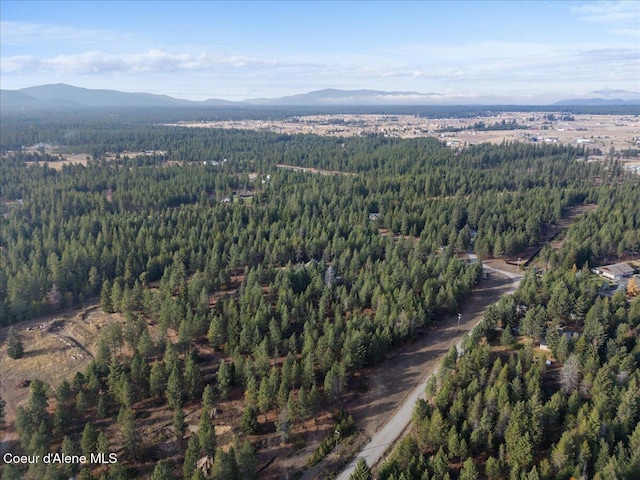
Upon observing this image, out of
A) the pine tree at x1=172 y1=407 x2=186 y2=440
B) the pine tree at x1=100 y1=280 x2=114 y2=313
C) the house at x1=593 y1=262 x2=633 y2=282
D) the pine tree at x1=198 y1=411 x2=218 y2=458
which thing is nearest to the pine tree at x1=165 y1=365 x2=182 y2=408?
the pine tree at x1=172 y1=407 x2=186 y2=440

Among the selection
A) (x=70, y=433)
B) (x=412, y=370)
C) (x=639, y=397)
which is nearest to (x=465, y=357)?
(x=412, y=370)

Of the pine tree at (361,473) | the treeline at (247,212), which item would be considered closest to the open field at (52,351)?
the treeline at (247,212)

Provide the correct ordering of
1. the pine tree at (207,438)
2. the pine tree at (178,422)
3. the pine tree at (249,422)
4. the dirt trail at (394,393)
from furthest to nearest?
the pine tree at (249,422) → the pine tree at (178,422) → the dirt trail at (394,393) → the pine tree at (207,438)

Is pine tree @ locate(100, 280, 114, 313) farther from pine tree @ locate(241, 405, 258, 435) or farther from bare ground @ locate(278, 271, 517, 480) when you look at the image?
bare ground @ locate(278, 271, 517, 480)

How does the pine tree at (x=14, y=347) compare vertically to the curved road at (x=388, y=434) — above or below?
above

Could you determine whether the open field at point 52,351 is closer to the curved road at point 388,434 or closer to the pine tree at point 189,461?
the pine tree at point 189,461

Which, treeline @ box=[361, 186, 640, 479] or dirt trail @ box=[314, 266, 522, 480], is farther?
dirt trail @ box=[314, 266, 522, 480]
